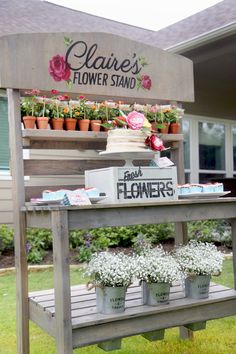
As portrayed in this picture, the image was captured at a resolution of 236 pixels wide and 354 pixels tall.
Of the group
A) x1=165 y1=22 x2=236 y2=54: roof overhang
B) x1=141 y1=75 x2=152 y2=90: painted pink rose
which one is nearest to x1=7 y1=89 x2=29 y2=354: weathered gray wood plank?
x1=141 y1=75 x2=152 y2=90: painted pink rose

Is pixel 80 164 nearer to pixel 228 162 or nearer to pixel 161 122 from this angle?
pixel 161 122

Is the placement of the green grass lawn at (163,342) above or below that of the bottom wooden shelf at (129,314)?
below

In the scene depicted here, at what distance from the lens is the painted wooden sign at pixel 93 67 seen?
2.99 m

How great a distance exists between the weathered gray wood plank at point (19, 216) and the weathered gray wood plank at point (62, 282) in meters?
0.60

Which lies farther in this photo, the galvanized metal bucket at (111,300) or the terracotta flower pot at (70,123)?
the terracotta flower pot at (70,123)

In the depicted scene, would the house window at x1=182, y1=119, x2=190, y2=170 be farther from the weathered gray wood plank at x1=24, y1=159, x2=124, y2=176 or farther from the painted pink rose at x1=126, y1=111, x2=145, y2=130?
the painted pink rose at x1=126, y1=111, x2=145, y2=130

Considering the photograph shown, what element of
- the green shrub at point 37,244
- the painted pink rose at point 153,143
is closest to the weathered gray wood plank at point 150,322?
the painted pink rose at point 153,143

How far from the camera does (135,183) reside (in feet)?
9.70

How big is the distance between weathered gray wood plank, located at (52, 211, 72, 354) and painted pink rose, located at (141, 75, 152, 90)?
1.41 meters

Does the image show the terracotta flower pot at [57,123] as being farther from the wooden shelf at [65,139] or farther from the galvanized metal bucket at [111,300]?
the galvanized metal bucket at [111,300]

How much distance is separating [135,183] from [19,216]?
79 cm

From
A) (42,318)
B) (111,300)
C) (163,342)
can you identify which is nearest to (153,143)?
(111,300)

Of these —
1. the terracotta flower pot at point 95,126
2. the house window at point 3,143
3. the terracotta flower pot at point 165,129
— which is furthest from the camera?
the house window at point 3,143

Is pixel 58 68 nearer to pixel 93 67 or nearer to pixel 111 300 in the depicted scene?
pixel 93 67
